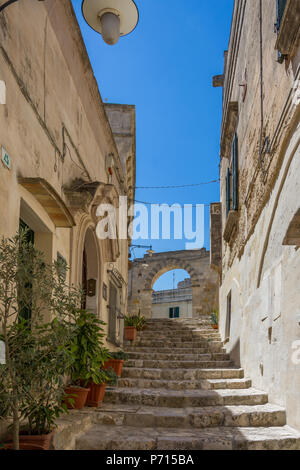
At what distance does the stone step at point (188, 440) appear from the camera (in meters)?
4.60

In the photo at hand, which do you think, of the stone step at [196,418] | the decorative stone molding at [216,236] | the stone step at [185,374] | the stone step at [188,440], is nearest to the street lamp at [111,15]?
the stone step at [188,440]

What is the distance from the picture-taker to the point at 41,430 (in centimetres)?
387

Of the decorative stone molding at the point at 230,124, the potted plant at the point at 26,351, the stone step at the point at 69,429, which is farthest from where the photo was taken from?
the decorative stone molding at the point at 230,124

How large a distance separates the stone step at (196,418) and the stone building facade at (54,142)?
1.94 meters

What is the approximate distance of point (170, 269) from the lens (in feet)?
80.0

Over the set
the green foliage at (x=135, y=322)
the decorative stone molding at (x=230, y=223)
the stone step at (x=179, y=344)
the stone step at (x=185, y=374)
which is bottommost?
the stone step at (x=185, y=374)

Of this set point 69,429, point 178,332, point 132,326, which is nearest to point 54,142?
point 69,429

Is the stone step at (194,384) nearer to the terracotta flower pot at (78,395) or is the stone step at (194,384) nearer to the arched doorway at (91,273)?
the arched doorway at (91,273)

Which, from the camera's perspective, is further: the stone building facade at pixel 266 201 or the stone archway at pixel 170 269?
the stone archway at pixel 170 269

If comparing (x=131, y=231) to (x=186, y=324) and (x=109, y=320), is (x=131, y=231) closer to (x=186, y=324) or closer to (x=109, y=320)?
(x=186, y=324)

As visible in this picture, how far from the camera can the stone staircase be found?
15.3 ft

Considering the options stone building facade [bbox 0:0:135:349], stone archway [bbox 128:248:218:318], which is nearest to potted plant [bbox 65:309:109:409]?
stone building facade [bbox 0:0:135:349]

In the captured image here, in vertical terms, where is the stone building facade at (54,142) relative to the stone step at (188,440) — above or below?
above

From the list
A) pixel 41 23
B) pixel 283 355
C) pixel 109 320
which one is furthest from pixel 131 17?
pixel 109 320
